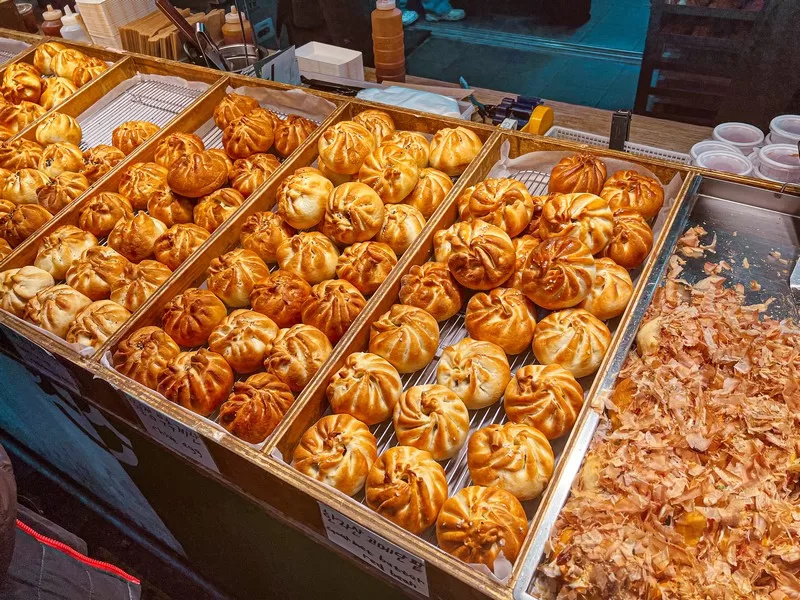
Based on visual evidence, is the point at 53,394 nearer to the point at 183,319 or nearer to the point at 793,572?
the point at 183,319

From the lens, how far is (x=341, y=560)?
2066mm

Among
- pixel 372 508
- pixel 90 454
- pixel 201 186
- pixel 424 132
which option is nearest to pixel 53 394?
pixel 90 454

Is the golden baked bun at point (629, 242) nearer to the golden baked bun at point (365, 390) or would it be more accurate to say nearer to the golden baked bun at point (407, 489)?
the golden baked bun at point (365, 390)

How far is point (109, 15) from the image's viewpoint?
4.48 m

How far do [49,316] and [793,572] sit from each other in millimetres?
2744

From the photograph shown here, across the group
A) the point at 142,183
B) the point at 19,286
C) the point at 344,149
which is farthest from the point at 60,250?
the point at 344,149

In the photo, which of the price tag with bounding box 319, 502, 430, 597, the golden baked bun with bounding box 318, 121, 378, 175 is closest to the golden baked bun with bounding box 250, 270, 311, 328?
the golden baked bun with bounding box 318, 121, 378, 175

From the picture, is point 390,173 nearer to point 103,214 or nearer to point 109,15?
point 103,214

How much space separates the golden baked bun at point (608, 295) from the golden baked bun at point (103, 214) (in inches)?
87.8

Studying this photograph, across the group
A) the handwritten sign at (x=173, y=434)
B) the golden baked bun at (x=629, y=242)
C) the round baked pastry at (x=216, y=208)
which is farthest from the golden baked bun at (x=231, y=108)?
the golden baked bun at (x=629, y=242)

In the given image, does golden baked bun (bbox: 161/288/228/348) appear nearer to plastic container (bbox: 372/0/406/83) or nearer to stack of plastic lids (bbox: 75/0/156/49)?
plastic container (bbox: 372/0/406/83)

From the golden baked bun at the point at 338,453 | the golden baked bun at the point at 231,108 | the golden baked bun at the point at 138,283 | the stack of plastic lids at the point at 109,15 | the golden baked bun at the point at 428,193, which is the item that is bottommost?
the golden baked bun at the point at 338,453

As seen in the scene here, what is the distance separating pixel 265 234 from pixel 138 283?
0.58 meters

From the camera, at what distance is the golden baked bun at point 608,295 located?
2152 millimetres
